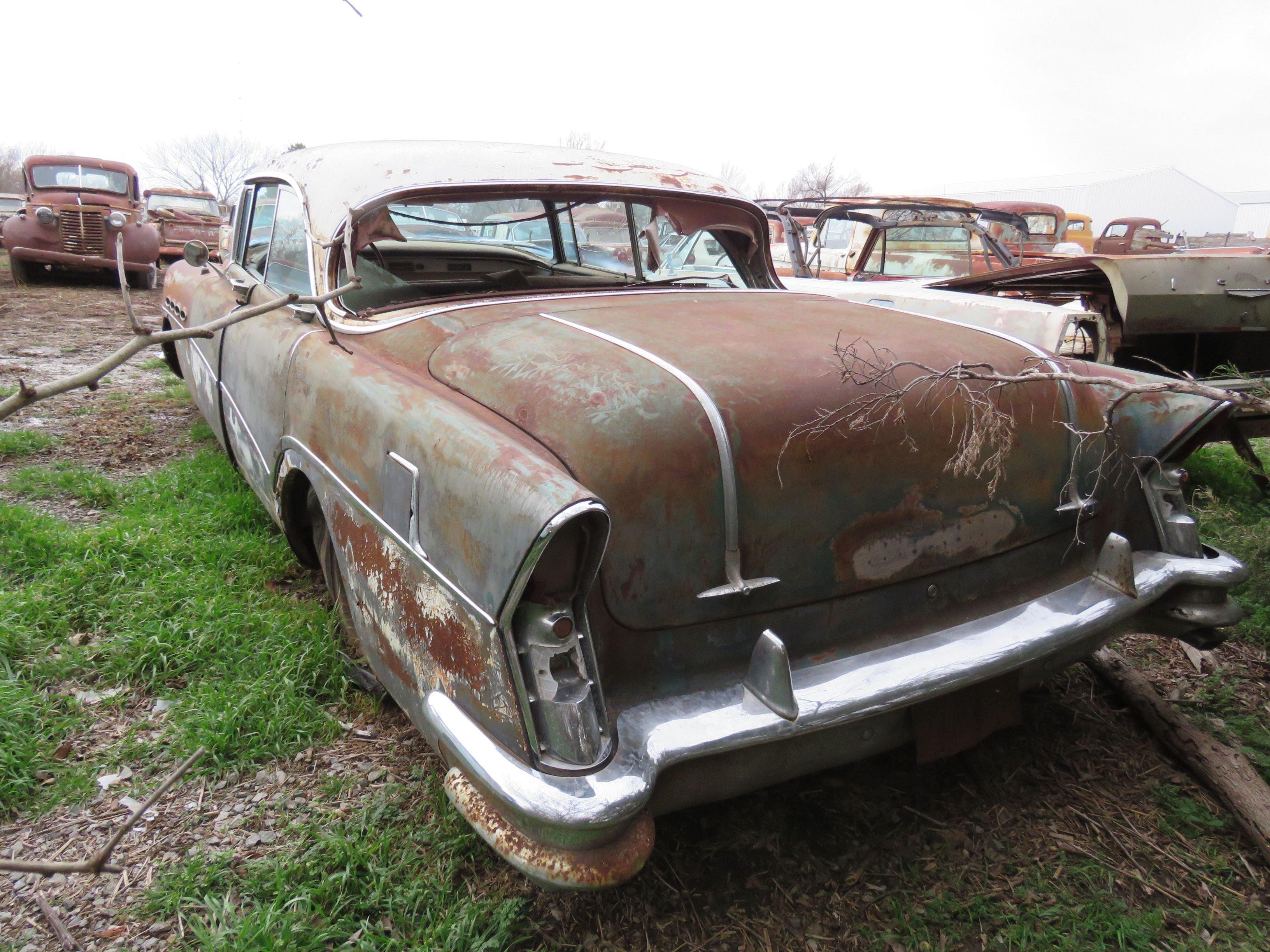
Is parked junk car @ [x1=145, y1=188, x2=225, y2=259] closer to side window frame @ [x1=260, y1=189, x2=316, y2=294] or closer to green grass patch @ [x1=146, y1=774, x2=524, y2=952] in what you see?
side window frame @ [x1=260, y1=189, x2=316, y2=294]

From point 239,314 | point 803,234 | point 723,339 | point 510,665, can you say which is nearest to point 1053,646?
point 723,339

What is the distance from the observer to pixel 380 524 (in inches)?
73.1

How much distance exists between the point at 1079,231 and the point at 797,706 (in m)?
14.8

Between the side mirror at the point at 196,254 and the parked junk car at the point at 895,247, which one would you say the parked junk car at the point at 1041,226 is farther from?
the side mirror at the point at 196,254

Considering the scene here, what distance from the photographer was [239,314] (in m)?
1.10

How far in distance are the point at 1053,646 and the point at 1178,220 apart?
187 feet

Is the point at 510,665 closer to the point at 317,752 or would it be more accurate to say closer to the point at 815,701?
the point at 815,701

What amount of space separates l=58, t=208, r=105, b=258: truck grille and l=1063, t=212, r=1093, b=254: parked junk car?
47.7 ft

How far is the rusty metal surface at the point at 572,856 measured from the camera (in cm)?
144

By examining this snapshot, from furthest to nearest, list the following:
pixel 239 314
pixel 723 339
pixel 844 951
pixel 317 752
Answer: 1. pixel 317 752
2. pixel 723 339
3. pixel 844 951
4. pixel 239 314

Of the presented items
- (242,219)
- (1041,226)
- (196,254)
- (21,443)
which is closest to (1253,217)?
(1041,226)

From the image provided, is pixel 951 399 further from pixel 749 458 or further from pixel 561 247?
pixel 561 247

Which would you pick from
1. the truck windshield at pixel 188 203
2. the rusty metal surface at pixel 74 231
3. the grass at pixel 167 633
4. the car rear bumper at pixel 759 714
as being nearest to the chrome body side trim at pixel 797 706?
the car rear bumper at pixel 759 714

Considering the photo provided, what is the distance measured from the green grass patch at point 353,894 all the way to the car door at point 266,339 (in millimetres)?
1155
